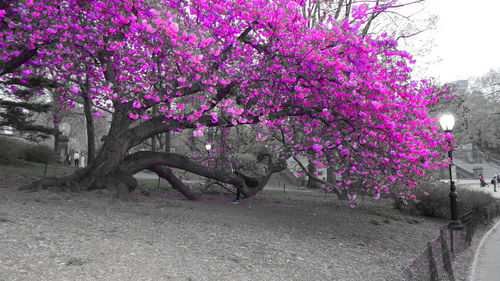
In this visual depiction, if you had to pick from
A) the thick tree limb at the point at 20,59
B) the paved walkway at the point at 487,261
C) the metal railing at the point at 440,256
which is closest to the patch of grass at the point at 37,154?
the thick tree limb at the point at 20,59

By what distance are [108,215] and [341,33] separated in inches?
246

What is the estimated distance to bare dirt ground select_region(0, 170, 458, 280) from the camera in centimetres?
→ 405

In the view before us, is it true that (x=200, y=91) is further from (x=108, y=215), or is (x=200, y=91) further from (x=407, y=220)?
(x=407, y=220)

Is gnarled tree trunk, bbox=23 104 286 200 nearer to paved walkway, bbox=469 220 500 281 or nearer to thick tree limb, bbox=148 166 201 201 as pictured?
thick tree limb, bbox=148 166 201 201

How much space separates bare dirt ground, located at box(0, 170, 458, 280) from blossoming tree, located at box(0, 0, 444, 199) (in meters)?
1.81

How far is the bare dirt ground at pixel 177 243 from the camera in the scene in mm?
4051

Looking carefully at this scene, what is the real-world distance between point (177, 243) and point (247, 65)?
4.81 metres

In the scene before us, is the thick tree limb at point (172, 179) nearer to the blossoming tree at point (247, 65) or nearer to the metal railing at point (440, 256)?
the blossoming tree at point (247, 65)

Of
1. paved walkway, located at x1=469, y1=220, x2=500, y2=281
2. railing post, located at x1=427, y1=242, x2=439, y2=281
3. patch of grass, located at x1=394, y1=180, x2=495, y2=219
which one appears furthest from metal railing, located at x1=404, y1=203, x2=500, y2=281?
patch of grass, located at x1=394, y1=180, x2=495, y2=219

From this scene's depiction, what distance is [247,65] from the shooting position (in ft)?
27.5

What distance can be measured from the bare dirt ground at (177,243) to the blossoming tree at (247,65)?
1.81 m

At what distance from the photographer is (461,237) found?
877 centimetres

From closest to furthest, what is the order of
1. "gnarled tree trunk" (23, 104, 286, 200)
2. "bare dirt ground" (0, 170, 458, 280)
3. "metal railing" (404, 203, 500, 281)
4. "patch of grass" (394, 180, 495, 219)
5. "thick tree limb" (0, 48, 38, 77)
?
"bare dirt ground" (0, 170, 458, 280)
"metal railing" (404, 203, 500, 281)
"thick tree limb" (0, 48, 38, 77)
"gnarled tree trunk" (23, 104, 286, 200)
"patch of grass" (394, 180, 495, 219)

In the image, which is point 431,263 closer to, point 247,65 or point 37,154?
point 247,65
